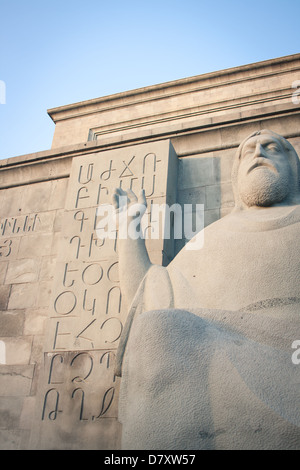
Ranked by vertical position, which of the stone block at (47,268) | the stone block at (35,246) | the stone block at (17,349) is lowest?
the stone block at (17,349)

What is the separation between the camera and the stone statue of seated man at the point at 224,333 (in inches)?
76.0

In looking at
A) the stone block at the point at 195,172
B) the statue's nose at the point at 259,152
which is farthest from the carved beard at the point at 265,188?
the stone block at the point at 195,172

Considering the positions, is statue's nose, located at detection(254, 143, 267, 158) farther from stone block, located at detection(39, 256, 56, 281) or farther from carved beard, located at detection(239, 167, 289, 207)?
stone block, located at detection(39, 256, 56, 281)

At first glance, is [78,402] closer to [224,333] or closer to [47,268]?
[47,268]

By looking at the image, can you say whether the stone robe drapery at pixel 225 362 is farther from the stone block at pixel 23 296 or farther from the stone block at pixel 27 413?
the stone block at pixel 23 296

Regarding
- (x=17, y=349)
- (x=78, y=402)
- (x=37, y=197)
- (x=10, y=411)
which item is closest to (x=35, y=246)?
(x=37, y=197)

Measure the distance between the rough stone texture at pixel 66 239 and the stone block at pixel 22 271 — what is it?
0.01m

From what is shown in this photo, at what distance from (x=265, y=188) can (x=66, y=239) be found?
2.47 metres

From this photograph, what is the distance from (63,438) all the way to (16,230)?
279 cm

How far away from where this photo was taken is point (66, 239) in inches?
193

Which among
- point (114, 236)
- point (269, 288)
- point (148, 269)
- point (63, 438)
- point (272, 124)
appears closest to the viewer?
point (269, 288)

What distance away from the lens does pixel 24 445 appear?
3.94 m

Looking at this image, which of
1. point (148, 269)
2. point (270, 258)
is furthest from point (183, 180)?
point (270, 258)
